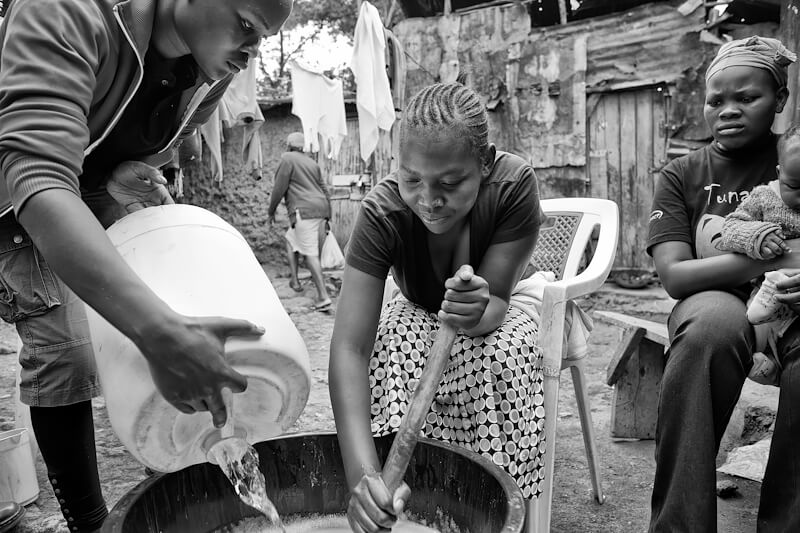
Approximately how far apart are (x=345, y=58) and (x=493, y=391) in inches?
689

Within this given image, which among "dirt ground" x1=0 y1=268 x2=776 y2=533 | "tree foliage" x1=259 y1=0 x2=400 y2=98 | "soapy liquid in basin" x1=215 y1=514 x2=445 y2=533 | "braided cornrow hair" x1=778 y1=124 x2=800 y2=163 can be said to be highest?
"tree foliage" x1=259 y1=0 x2=400 y2=98

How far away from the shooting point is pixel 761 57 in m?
1.79

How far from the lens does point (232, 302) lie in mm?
1110

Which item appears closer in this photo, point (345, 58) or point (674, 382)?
point (674, 382)

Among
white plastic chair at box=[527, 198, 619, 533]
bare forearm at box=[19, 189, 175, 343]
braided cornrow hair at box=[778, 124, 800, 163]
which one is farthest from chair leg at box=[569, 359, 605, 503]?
bare forearm at box=[19, 189, 175, 343]

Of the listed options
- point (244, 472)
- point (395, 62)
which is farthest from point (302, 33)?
point (244, 472)

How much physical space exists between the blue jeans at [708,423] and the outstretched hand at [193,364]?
1075 mm

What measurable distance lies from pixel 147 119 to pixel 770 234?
1.57 m

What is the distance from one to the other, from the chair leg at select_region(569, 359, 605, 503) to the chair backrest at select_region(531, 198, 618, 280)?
1.28 feet

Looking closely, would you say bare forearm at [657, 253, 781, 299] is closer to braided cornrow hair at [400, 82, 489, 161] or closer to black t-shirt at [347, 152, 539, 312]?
black t-shirt at [347, 152, 539, 312]

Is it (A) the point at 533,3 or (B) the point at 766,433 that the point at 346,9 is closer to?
(A) the point at 533,3

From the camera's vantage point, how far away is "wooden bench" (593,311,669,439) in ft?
8.87

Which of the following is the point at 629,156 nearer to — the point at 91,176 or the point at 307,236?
the point at 307,236

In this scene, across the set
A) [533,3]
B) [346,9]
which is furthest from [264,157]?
[346,9]
